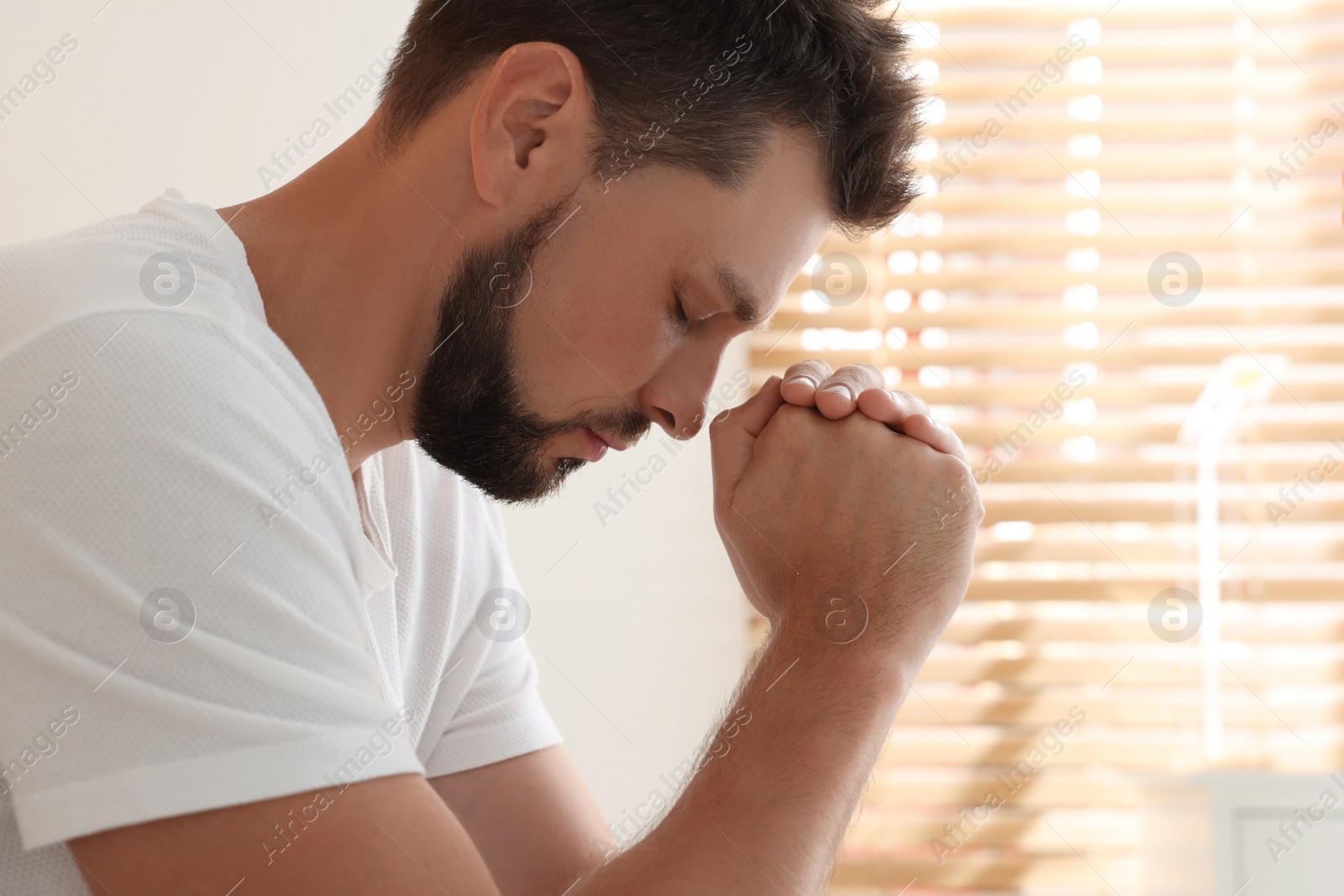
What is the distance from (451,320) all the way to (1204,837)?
128cm

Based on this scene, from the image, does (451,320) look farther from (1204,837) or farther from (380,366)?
(1204,837)

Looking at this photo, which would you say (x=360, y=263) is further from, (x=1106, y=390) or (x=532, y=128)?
(x=1106, y=390)

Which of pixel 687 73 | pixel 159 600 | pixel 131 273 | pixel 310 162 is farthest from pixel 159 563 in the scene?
pixel 310 162

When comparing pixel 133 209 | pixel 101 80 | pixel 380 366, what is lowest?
pixel 380 366

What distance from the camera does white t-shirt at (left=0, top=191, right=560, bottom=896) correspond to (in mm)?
513

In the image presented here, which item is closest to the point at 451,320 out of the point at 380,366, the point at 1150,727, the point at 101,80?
the point at 380,366

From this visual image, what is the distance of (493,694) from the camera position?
3.24 feet

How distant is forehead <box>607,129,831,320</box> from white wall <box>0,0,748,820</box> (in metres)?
0.52

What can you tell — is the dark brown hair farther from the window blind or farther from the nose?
the window blind

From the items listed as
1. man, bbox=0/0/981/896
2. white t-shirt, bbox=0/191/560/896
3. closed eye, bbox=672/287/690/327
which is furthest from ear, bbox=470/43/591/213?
white t-shirt, bbox=0/191/560/896

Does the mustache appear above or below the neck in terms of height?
below

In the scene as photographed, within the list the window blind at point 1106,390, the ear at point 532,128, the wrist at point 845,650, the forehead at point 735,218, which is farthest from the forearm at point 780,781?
the window blind at point 1106,390

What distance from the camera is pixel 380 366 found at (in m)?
0.80

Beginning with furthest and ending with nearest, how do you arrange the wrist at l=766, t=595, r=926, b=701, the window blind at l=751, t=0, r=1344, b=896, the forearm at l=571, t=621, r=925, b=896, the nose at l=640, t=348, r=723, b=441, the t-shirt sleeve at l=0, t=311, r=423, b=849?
the window blind at l=751, t=0, r=1344, b=896
the nose at l=640, t=348, r=723, b=441
the wrist at l=766, t=595, r=926, b=701
the forearm at l=571, t=621, r=925, b=896
the t-shirt sleeve at l=0, t=311, r=423, b=849
